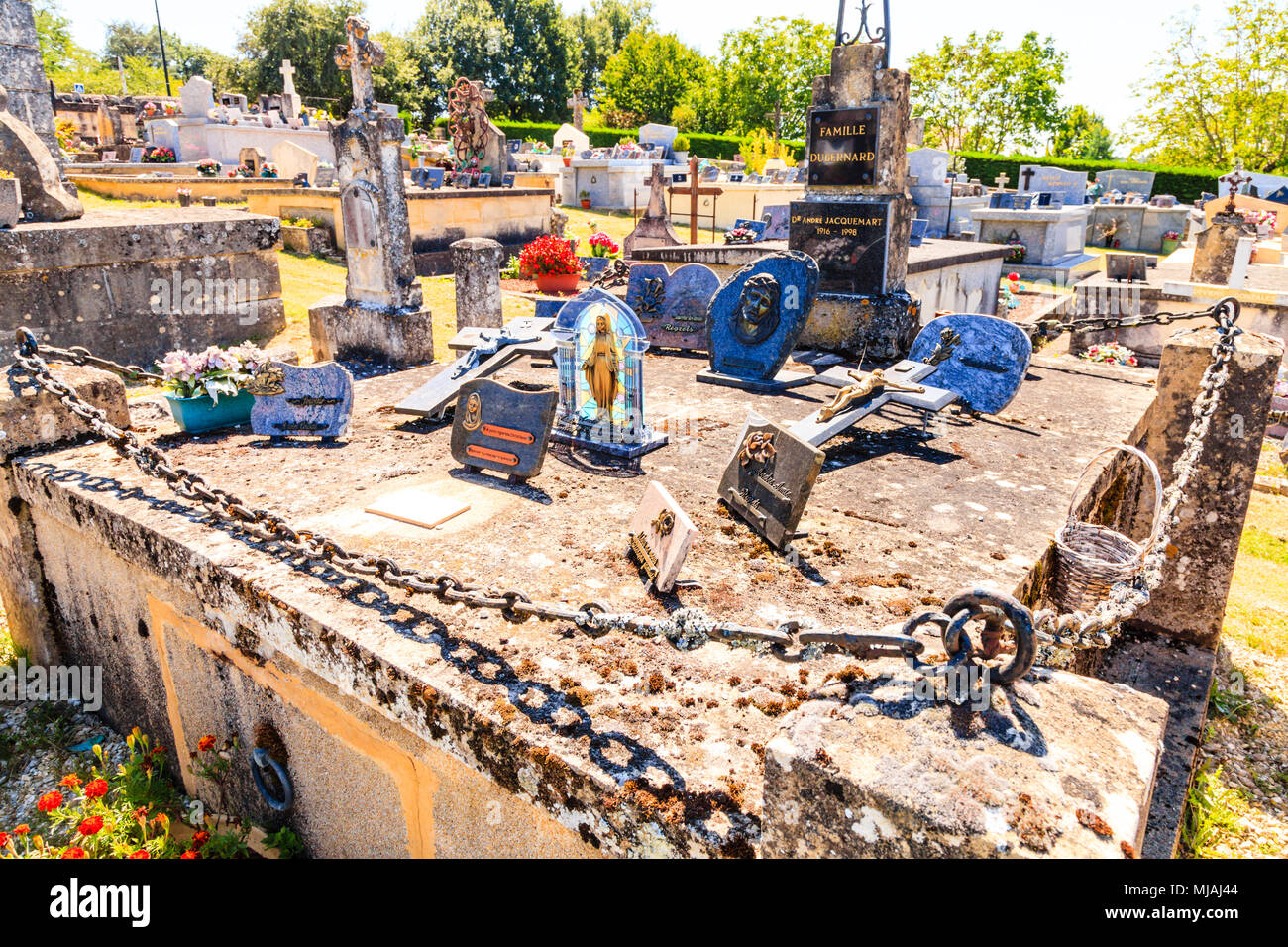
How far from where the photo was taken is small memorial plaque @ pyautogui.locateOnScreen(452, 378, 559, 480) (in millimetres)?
4387

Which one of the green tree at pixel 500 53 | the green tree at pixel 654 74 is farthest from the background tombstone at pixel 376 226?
the green tree at pixel 654 74

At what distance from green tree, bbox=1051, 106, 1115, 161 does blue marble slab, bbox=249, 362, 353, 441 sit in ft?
172

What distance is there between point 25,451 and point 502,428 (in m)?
2.79

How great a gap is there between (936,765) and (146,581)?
3.87 metres

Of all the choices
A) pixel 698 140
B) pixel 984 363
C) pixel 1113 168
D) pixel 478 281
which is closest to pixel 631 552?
pixel 984 363

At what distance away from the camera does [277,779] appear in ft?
11.8

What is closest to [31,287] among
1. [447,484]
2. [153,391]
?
[153,391]

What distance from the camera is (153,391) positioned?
8.12 meters

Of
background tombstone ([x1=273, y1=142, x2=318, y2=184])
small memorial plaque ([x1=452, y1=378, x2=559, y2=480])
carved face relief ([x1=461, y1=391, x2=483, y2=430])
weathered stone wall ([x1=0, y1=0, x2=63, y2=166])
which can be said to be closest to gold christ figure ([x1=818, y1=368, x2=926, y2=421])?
small memorial plaque ([x1=452, y1=378, x2=559, y2=480])

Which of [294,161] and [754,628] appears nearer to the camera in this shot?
[754,628]

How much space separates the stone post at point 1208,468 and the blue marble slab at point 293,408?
5175 mm

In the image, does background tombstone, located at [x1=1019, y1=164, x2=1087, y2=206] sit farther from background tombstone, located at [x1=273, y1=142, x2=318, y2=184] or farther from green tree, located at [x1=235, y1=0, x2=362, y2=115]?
green tree, located at [x1=235, y1=0, x2=362, y2=115]

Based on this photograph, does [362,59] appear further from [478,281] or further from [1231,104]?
[1231,104]

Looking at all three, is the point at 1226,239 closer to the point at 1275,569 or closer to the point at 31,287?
the point at 1275,569
